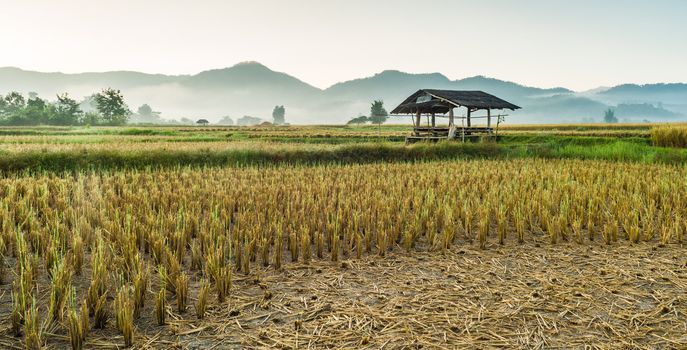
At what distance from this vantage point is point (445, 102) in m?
26.7

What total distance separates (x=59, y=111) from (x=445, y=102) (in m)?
76.9

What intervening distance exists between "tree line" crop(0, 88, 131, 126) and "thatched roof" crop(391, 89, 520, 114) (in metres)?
70.1

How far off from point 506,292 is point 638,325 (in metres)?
0.96

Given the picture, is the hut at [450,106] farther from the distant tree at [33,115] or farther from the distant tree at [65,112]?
the distant tree at [33,115]

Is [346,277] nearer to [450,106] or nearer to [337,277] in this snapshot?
[337,277]

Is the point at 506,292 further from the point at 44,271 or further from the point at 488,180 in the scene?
the point at 488,180

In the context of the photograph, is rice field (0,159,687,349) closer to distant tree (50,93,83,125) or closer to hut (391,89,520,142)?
hut (391,89,520,142)

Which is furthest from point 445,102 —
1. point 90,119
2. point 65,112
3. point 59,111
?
point 59,111

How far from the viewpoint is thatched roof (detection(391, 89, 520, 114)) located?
25.9 metres

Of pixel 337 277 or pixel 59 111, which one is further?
pixel 59 111

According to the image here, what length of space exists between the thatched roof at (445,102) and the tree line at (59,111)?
70.1 metres

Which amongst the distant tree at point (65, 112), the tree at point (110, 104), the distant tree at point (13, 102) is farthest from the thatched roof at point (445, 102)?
the distant tree at point (13, 102)

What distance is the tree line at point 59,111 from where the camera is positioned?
7300 cm

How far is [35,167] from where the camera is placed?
39.9 feet
